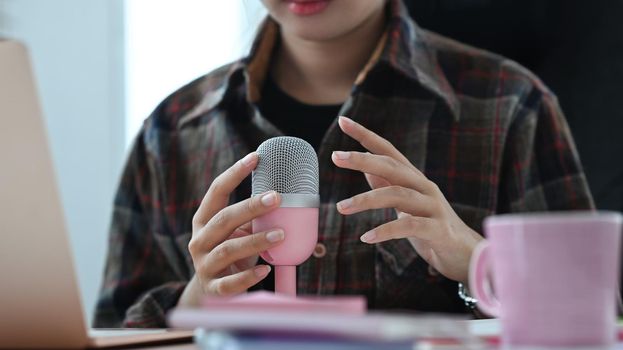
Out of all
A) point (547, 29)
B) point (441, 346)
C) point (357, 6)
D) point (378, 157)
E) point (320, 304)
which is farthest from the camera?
point (547, 29)

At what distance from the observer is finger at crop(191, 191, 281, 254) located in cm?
89

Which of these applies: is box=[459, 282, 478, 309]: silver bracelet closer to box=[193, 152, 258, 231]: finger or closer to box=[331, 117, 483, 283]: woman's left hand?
box=[331, 117, 483, 283]: woman's left hand

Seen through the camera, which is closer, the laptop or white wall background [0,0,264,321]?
the laptop

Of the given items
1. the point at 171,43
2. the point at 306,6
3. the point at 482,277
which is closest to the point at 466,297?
the point at 306,6

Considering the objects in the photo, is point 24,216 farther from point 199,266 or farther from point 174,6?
point 174,6

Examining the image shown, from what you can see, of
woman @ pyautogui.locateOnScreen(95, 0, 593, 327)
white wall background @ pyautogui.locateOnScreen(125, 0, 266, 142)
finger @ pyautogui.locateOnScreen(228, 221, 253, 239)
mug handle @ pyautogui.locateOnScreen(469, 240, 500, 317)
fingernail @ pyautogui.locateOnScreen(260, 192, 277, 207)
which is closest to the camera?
mug handle @ pyautogui.locateOnScreen(469, 240, 500, 317)

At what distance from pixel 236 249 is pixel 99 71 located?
1.64m

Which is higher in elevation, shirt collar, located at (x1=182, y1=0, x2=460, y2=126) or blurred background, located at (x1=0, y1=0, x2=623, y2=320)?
shirt collar, located at (x1=182, y1=0, x2=460, y2=126)

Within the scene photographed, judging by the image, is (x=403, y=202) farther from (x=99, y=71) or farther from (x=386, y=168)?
(x=99, y=71)

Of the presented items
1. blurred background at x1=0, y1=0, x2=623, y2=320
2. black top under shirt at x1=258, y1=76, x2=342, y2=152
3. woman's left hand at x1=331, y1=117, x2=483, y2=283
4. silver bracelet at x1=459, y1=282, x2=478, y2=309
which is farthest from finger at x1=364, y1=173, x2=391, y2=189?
blurred background at x1=0, y1=0, x2=623, y2=320

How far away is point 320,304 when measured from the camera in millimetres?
464

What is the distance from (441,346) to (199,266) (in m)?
0.48

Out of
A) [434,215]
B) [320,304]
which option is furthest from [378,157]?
[320,304]

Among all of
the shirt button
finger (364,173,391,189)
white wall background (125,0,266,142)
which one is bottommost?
the shirt button
